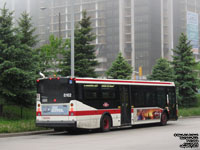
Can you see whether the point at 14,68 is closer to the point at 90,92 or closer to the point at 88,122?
the point at 90,92

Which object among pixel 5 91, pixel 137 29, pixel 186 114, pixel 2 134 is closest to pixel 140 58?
pixel 137 29

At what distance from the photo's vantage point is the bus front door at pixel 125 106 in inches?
857

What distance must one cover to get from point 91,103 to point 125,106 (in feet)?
9.85

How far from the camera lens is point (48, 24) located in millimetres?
118625

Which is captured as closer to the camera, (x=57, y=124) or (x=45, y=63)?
(x=57, y=124)

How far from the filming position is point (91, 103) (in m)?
19.6

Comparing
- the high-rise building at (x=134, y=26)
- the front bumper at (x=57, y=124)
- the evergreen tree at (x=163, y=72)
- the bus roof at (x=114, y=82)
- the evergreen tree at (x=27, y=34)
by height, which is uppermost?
the high-rise building at (x=134, y=26)

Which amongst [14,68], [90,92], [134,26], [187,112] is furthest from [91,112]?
[134,26]

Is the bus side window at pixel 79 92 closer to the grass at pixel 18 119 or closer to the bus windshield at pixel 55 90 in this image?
the bus windshield at pixel 55 90

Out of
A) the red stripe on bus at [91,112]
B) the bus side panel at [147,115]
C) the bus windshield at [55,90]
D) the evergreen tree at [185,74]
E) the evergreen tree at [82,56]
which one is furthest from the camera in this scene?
the evergreen tree at [185,74]

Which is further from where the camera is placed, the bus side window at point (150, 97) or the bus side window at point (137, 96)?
the bus side window at point (150, 97)

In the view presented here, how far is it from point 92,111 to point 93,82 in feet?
4.70

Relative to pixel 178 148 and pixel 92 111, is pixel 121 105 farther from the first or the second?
pixel 178 148

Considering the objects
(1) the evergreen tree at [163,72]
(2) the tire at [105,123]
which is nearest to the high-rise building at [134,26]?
(1) the evergreen tree at [163,72]
